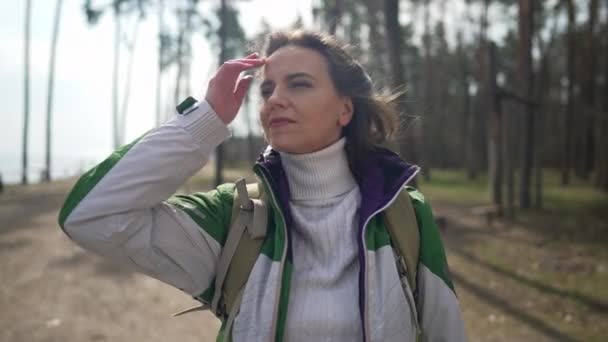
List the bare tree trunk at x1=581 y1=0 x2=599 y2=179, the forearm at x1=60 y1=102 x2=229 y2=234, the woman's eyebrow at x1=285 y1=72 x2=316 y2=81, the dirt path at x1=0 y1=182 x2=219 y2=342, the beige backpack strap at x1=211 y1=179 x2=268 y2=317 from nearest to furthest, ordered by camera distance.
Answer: the forearm at x1=60 y1=102 x2=229 y2=234
the beige backpack strap at x1=211 y1=179 x2=268 y2=317
the woman's eyebrow at x1=285 y1=72 x2=316 y2=81
the dirt path at x1=0 y1=182 x2=219 y2=342
the bare tree trunk at x1=581 y1=0 x2=599 y2=179

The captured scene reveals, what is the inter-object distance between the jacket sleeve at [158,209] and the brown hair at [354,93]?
0.54 metres

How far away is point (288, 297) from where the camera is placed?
1.69 m

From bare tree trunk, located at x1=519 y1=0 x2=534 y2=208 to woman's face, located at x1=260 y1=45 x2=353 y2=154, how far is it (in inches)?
471

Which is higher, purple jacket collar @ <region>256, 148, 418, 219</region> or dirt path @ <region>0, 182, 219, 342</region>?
purple jacket collar @ <region>256, 148, 418, 219</region>

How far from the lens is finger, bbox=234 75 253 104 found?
186 centimetres

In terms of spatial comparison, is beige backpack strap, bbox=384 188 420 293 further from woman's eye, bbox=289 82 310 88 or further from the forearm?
the forearm

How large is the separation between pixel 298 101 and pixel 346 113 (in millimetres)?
315

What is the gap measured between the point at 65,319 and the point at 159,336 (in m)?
1.29

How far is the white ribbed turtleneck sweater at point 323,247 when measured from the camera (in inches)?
67.4

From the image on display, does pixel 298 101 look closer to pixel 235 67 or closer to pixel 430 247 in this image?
pixel 235 67

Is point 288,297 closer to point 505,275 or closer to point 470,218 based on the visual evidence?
point 505,275

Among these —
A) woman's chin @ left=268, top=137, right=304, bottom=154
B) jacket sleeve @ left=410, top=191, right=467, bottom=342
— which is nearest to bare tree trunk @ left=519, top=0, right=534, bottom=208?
jacket sleeve @ left=410, top=191, right=467, bottom=342

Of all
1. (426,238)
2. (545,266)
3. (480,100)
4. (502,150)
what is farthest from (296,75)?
(480,100)

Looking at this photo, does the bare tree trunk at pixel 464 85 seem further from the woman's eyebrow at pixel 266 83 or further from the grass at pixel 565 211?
the woman's eyebrow at pixel 266 83
